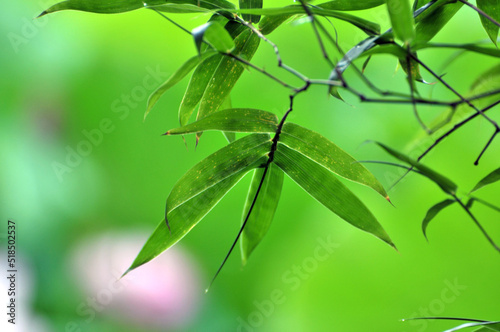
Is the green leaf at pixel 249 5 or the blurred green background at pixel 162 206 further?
the blurred green background at pixel 162 206

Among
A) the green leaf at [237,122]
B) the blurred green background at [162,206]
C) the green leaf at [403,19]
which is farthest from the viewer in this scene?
the blurred green background at [162,206]

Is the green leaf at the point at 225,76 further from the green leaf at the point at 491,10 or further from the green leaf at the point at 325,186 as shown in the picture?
the green leaf at the point at 491,10

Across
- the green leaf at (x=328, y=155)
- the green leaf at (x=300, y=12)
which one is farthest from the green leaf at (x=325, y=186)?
the green leaf at (x=300, y=12)

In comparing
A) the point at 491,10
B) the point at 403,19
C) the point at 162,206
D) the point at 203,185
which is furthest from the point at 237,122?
the point at 162,206

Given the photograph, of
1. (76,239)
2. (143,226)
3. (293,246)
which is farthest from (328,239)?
(76,239)

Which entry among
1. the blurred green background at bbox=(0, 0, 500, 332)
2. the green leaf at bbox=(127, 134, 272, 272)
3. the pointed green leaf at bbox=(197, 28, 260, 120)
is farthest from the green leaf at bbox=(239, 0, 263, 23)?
the blurred green background at bbox=(0, 0, 500, 332)

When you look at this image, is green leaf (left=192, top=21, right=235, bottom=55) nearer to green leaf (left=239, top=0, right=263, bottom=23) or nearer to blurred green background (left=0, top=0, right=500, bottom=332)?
green leaf (left=239, top=0, right=263, bottom=23)

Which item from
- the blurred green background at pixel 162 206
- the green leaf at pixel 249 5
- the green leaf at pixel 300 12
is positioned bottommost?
the green leaf at pixel 300 12
